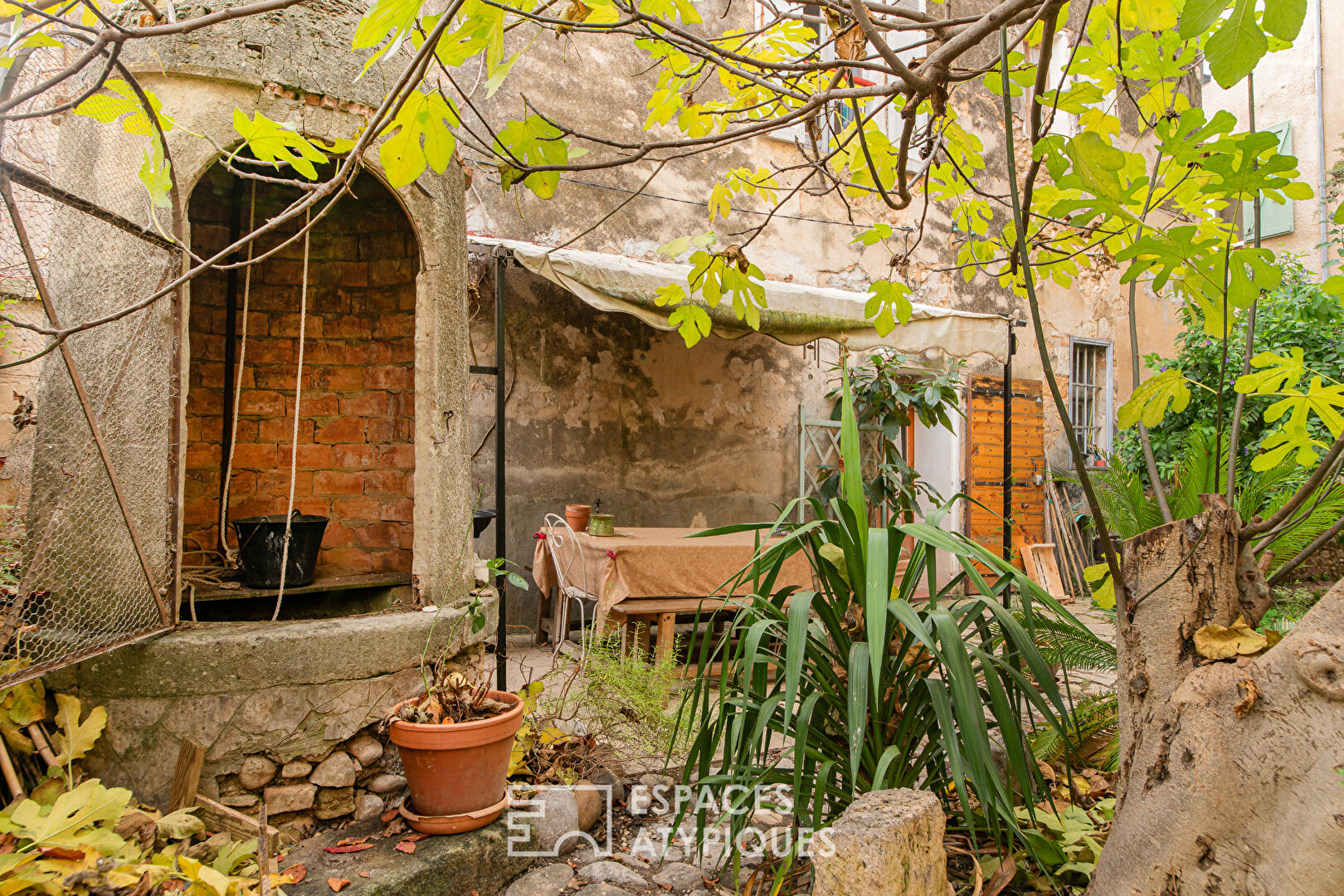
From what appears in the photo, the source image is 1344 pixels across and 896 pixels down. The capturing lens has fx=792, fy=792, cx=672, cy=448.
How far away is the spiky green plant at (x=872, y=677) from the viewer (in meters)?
1.56

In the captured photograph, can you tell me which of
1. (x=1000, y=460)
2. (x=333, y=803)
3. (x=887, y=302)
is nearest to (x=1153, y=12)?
(x=887, y=302)

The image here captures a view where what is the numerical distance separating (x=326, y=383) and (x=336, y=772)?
5.45ft

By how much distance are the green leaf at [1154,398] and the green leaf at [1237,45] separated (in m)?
0.55

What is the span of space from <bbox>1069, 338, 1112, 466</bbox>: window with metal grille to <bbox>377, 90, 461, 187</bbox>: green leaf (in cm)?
815

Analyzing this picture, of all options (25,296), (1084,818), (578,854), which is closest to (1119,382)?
(1084,818)

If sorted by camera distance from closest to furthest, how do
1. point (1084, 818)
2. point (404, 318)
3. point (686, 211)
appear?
point (1084, 818)
point (404, 318)
point (686, 211)

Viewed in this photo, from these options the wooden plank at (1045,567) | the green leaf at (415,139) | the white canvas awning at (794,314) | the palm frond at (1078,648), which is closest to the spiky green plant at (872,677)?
the palm frond at (1078,648)

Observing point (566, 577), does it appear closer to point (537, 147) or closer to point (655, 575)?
point (655, 575)

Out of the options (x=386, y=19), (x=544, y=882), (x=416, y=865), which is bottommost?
(x=544, y=882)

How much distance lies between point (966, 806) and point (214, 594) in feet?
8.14

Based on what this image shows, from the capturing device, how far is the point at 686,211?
6.12 m

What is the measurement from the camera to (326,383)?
337 centimetres

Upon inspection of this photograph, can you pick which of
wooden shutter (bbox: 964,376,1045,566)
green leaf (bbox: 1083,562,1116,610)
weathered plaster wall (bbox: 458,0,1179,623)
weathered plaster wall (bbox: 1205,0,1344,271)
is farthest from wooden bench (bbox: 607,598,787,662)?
weathered plaster wall (bbox: 1205,0,1344,271)

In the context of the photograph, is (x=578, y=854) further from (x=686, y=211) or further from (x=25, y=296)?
(x=686, y=211)
